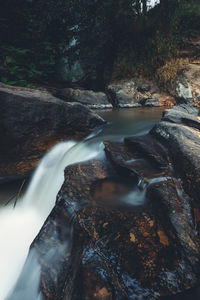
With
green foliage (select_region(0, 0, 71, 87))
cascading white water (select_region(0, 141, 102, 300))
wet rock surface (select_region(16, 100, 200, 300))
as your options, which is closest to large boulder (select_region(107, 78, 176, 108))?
green foliage (select_region(0, 0, 71, 87))

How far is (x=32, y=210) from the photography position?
2.40 metres

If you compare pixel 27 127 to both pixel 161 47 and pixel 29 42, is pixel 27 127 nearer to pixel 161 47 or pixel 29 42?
pixel 29 42

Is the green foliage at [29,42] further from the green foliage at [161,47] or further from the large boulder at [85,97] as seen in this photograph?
the green foliage at [161,47]

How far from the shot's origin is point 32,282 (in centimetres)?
148

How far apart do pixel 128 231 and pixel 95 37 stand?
9287mm

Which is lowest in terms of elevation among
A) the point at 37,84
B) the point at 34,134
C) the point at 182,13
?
the point at 34,134

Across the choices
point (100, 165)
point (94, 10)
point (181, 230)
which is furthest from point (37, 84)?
point (181, 230)

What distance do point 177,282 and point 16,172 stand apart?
2594 millimetres

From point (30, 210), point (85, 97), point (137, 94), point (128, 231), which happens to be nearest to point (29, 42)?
point (85, 97)

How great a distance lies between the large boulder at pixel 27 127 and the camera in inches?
108

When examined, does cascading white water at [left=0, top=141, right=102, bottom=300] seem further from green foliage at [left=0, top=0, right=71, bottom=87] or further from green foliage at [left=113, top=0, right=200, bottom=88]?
green foliage at [left=113, top=0, right=200, bottom=88]

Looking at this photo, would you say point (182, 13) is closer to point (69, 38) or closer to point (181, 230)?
point (69, 38)

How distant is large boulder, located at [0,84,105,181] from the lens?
2.74m

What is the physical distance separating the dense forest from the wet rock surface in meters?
7.20
